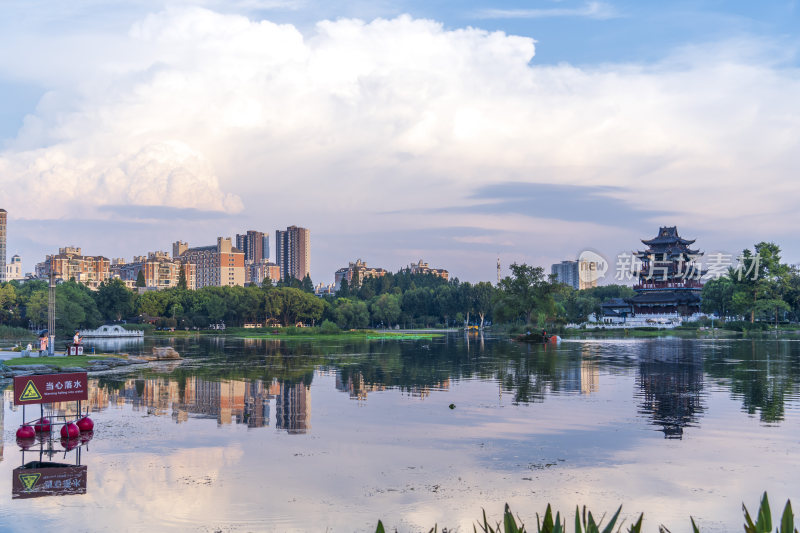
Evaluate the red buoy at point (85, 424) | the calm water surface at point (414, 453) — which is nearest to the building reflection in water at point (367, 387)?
the calm water surface at point (414, 453)

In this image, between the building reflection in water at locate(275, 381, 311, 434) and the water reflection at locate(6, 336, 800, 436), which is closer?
the building reflection in water at locate(275, 381, 311, 434)

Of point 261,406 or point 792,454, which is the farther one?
point 261,406

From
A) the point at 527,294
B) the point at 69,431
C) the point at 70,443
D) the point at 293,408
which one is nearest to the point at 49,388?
the point at 69,431

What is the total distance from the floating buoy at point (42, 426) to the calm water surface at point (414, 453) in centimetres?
94

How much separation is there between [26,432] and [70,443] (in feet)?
5.02

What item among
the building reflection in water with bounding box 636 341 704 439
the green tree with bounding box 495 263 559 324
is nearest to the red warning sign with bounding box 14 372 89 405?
the building reflection in water with bounding box 636 341 704 439

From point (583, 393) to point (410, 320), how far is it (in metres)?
120

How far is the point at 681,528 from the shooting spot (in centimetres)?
1305

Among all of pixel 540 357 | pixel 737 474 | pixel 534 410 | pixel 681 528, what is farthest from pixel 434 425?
pixel 540 357

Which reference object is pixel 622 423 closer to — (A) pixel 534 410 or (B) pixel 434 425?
(A) pixel 534 410

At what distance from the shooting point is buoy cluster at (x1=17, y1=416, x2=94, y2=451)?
20938 mm

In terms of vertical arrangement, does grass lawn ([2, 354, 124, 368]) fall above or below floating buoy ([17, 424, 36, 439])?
above

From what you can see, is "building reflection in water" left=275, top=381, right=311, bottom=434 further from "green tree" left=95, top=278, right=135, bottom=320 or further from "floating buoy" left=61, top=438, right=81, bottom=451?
"green tree" left=95, top=278, right=135, bottom=320

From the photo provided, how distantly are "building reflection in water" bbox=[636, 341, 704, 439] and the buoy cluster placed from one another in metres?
18.5
